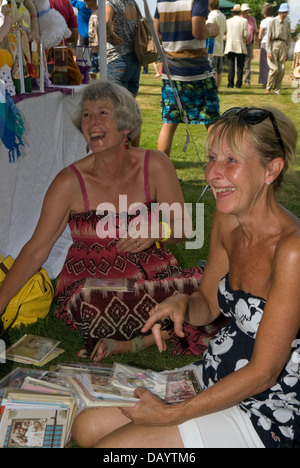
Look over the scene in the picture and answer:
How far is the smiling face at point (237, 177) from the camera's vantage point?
5.45ft

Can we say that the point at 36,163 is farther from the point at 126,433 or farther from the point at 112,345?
the point at 126,433

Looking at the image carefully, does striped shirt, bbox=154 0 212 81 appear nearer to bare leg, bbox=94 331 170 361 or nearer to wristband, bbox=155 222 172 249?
wristband, bbox=155 222 172 249

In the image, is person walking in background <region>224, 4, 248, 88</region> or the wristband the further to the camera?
person walking in background <region>224, 4, 248, 88</region>

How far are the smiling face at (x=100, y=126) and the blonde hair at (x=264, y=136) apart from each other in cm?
118

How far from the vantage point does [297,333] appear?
1.65 m

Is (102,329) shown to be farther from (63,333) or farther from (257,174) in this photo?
(257,174)

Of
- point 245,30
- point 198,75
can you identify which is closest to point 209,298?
point 198,75

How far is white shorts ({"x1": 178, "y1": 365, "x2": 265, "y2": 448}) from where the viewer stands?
4.99 feet

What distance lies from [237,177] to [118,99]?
1.32 meters

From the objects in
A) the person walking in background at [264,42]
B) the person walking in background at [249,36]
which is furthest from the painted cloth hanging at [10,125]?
the person walking in background at [249,36]

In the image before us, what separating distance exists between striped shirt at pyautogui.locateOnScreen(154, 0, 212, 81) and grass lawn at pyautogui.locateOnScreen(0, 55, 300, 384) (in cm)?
61

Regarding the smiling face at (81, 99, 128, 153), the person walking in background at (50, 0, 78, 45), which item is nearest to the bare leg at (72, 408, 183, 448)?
the smiling face at (81, 99, 128, 153)

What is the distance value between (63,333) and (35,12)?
2211 mm
